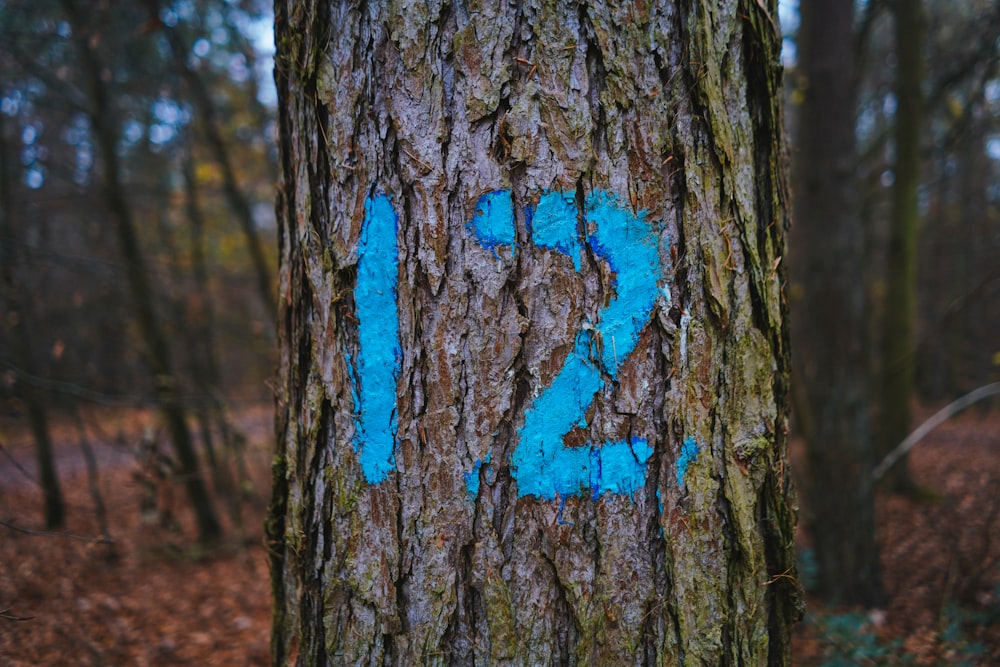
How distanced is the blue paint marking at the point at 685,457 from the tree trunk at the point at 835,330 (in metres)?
3.70

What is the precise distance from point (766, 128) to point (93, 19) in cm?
618

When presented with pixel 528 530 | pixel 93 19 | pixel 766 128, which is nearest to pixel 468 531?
pixel 528 530

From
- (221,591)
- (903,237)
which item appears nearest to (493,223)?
(221,591)

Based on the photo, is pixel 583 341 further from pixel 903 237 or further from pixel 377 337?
pixel 903 237

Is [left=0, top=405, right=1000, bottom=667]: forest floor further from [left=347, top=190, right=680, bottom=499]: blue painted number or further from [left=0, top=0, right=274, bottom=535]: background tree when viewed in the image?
[left=347, top=190, right=680, bottom=499]: blue painted number

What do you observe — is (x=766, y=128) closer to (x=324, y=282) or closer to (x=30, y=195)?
(x=324, y=282)

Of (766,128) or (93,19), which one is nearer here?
(766,128)

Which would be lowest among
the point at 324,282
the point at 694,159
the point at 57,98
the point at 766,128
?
the point at 324,282

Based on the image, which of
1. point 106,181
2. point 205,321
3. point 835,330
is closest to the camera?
point 835,330

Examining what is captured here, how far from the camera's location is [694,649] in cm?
117

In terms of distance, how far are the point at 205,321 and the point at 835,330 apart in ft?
25.7

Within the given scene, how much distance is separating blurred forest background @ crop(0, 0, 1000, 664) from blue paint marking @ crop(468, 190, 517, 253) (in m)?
2.20

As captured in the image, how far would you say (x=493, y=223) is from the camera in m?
1.14

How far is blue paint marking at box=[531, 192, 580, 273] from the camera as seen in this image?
1136 millimetres
